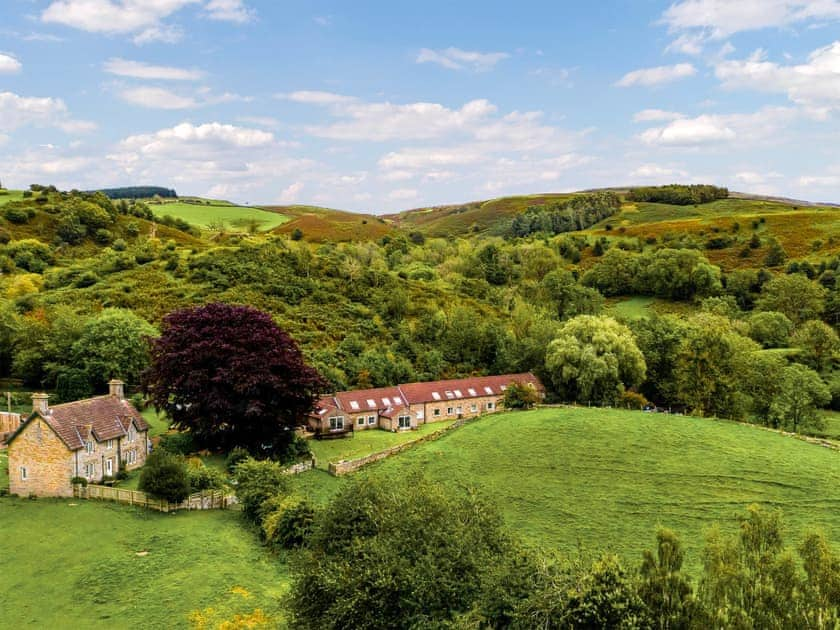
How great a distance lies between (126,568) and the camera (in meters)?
25.2

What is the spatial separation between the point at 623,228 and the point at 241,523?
135601 mm

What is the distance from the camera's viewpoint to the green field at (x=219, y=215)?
147875 millimetres

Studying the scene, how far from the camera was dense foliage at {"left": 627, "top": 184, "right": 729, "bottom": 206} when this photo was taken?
589ft

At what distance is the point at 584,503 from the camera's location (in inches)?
1314

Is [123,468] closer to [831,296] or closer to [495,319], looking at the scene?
[495,319]

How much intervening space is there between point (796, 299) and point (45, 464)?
306 feet

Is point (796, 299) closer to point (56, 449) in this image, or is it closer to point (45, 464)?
point (56, 449)

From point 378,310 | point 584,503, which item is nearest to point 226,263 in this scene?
point 378,310

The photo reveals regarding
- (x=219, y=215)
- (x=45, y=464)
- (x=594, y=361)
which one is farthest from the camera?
(x=219, y=215)

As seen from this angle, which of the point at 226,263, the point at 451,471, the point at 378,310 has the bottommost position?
the point at 451,471

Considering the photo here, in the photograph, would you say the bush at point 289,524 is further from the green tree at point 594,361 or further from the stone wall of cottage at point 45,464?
the green tree at point 594,361

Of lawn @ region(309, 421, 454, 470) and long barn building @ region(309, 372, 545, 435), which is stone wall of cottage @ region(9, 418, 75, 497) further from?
long barn building @ region(309, 372, 545, 435)

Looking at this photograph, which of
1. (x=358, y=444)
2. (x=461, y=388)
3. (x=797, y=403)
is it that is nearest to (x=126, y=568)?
(x=358, y=444)

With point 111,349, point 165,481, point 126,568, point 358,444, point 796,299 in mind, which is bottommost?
point 358,444
